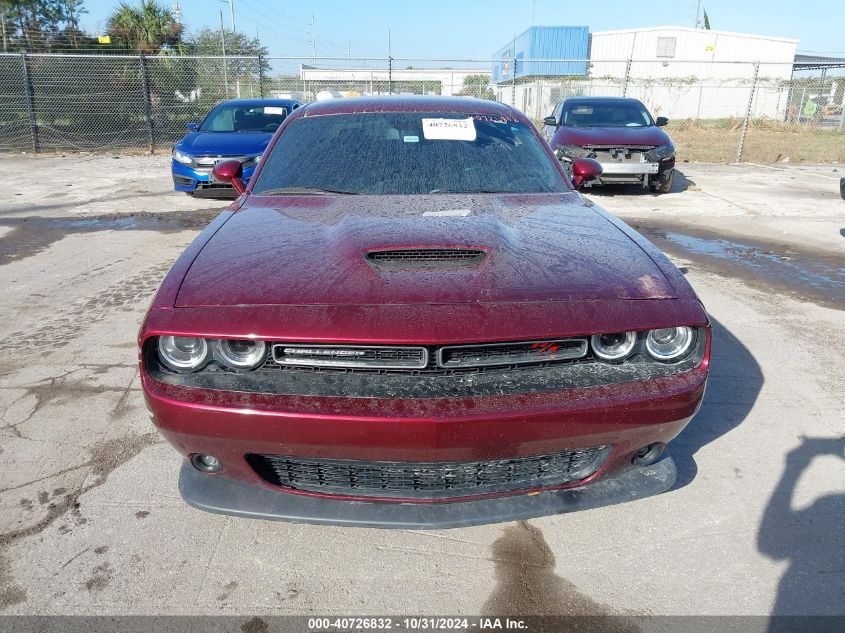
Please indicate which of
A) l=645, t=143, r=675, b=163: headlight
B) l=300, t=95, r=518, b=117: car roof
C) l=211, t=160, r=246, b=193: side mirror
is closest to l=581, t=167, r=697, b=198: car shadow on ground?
l=645, t=143, r=675, b=163: headlight

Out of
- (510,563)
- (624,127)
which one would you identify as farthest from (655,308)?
(624,127)

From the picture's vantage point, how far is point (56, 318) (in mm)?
4438

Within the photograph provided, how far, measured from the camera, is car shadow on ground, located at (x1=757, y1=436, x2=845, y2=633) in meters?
1.95

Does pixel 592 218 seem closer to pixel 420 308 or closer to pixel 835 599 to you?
pixel 420 308

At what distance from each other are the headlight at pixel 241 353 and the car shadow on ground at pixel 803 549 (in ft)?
5.95

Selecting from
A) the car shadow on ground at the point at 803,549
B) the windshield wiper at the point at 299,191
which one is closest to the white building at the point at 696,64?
the windshield wiper at the point at 299,191

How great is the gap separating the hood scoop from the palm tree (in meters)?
22.7

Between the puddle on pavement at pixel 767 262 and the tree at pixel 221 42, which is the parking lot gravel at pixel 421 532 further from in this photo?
the tree at pixel 221 42

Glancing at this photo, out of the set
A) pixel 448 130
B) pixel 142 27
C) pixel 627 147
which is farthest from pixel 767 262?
pixel 142 27

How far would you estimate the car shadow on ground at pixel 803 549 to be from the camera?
6.39 ft

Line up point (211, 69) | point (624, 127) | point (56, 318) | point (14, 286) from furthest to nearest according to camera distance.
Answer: point (211, 69) → point (624, 127) → point (14, 286) → point (56, 318)

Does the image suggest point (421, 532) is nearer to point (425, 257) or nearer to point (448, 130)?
point (425, 257)

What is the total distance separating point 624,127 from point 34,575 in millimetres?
9867

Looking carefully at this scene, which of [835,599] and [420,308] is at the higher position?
[420,308]
